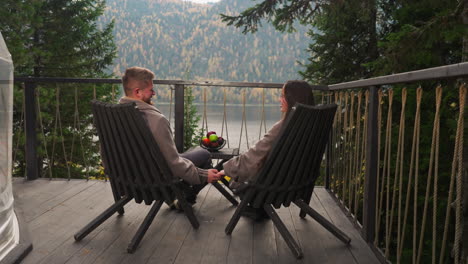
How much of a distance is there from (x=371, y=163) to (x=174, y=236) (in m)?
1.33

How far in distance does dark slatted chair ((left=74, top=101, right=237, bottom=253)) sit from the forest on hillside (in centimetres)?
5138

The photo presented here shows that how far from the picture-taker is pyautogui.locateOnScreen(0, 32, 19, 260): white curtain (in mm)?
2093

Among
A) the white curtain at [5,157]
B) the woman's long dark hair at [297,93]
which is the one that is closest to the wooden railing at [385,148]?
the woman's long dark hair at [297,93]

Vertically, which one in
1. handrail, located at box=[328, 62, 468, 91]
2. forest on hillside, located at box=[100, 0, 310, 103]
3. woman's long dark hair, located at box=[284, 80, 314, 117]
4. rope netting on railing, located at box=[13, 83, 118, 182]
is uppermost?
forest on hillside, located at box=[100, 0, 310, 103]

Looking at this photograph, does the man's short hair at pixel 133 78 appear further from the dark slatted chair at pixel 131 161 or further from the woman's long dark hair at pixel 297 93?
the woman's long dark hair at pixel 297 93

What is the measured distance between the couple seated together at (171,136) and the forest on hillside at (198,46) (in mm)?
51237

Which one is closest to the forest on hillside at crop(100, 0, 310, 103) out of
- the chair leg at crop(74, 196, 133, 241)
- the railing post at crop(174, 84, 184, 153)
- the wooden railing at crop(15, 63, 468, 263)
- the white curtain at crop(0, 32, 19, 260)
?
the wooden railing at crop(15, 63, 468, 263)

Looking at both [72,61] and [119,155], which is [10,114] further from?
[72,61]

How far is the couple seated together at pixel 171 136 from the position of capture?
2410 mm

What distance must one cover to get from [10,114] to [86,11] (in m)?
14.0

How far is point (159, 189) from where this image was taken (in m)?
2.50

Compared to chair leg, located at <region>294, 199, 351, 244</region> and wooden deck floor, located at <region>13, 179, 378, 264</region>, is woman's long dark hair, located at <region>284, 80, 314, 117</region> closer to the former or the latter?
chair leg, located at <region>294, 199, 351, 244</region>

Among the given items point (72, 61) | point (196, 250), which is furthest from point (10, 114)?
point (72, 61)

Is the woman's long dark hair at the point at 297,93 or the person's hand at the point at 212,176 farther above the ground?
the woman's long dark hair at the point at 297,93
